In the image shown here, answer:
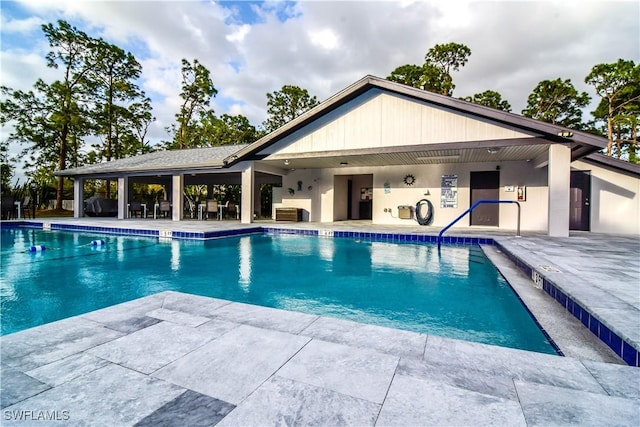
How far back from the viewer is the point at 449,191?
11789 mm

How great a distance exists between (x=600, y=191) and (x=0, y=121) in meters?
29.8

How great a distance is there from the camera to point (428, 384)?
5.16ft

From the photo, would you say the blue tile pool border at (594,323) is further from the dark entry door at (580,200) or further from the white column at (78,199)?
the white column at (78,199)

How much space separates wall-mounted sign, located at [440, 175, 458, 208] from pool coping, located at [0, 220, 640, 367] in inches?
146

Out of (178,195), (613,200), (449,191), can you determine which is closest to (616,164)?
(613,200)

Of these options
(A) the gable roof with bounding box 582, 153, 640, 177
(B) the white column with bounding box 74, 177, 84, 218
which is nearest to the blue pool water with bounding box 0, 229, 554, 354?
(A) the gable roof with bounding box 582, 153, 640, 177

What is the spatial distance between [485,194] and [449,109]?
415cm

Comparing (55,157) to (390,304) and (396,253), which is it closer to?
(396,253)

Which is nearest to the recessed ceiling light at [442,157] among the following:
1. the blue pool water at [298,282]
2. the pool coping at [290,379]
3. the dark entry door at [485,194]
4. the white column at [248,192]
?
the dark entry door at [485,194]

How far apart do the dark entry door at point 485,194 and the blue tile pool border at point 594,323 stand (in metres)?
8.06

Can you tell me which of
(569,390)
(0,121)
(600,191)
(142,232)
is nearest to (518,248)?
(569,390)

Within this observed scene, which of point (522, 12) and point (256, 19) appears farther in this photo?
point (522, 12)

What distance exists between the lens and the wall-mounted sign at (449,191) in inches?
462

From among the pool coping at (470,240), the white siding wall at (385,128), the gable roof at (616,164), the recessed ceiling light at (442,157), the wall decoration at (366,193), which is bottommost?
the pool coping at (470,240)
